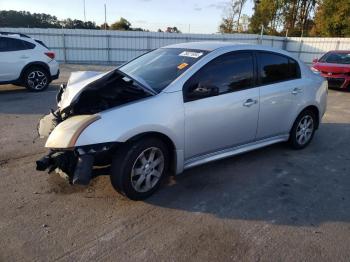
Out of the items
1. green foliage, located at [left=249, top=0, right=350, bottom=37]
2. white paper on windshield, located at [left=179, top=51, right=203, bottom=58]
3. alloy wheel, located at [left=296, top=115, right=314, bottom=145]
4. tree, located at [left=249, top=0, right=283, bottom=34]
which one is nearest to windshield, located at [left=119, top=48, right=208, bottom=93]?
white paper on windshield, located at [left=179, top=51, right=203, bottom=58]

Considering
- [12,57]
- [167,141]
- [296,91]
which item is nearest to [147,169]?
[167,141]

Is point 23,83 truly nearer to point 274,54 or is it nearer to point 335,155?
point 274,54

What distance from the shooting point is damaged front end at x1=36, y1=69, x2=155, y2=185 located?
3.25 metres

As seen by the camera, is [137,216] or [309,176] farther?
[309,176]

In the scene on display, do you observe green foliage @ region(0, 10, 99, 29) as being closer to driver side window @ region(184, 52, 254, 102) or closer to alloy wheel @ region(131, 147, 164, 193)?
driver side window @ region(184, 52, 254, 102)

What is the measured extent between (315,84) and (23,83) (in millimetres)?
8050

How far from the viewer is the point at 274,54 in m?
4.92

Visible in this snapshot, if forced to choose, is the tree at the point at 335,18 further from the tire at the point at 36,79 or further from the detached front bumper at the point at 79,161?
the detached front bumper at the point at 79,161

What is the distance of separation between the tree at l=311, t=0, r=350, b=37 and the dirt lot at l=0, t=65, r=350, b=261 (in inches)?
1142

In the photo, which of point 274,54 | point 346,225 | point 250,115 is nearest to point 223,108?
point 250,115

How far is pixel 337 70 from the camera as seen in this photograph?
11.7 meters

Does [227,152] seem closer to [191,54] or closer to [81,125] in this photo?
[191,54]

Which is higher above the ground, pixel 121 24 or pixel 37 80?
pixel 121 24

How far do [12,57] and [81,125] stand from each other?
24.3 feet
